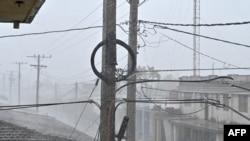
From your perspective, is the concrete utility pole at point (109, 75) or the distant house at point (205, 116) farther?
the distant house at point (205, 116)

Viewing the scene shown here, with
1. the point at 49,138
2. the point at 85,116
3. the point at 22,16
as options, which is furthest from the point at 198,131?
the point at 85,116

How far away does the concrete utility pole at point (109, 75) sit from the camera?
24.8 feet

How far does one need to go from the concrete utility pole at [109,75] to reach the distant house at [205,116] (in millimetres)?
17514

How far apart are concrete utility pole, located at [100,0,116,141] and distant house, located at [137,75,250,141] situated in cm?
1751

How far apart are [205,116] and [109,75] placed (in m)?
25.7

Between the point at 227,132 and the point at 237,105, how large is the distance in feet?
71.7

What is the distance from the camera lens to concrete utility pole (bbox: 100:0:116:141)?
7.56 metres

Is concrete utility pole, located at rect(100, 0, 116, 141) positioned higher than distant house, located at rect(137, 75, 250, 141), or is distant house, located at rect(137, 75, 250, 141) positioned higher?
concrete utility pole, located at rect(100, 0, 116, 141)

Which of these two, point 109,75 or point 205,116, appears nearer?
point 109,75

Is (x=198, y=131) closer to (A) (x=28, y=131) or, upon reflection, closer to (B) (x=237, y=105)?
(B) (x=237, y=105)

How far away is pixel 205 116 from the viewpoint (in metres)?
32.1

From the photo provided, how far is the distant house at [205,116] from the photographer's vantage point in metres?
27.2

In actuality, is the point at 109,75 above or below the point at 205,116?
Result: above

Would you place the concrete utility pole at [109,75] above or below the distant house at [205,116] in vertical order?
above
